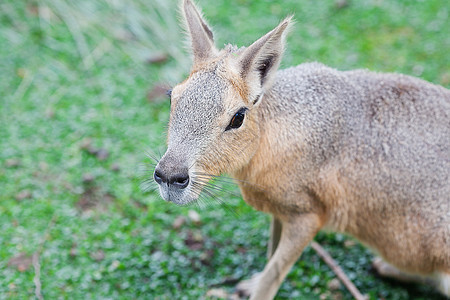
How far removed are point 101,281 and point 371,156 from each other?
1.93 m

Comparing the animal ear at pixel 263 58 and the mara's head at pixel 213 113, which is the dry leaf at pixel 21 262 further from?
the animal ear at pixel 263 58

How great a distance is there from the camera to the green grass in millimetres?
3707

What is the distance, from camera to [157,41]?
5.63m

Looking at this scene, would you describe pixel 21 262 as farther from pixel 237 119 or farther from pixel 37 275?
pixel 237 119

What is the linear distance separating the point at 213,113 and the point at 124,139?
2.12 meters

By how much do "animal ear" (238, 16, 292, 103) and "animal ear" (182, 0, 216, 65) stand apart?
277 millimetres

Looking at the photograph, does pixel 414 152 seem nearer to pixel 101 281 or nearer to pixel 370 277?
pixel 370 277

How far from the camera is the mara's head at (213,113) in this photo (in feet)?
8.72

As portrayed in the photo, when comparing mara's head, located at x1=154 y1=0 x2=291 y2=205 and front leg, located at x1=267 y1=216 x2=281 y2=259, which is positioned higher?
mara's head, located at x1=154 y1=0 x2=291 y2=205

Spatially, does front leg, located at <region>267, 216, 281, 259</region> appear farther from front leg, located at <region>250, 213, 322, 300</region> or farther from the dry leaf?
the dry leaf

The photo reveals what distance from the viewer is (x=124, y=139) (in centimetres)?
468

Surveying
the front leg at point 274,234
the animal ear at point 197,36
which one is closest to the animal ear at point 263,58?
the animal ear at point 197,36

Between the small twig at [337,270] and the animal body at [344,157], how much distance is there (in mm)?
334

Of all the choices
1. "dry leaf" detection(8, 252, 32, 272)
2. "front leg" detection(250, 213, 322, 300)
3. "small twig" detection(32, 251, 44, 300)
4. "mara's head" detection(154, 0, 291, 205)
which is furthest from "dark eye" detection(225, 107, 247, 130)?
"dry leaf" detection(8, 252, 32, 272)
